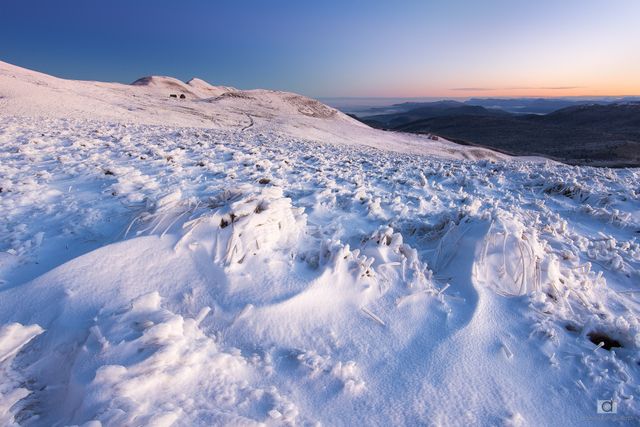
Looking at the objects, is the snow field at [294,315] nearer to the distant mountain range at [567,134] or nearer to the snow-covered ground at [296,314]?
the snow-covered ground at [296,314]

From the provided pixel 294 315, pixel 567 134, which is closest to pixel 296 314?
pixel 294 315

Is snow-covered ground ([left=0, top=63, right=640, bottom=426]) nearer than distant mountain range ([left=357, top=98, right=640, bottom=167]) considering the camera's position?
Yes

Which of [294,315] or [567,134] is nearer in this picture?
[294,315]

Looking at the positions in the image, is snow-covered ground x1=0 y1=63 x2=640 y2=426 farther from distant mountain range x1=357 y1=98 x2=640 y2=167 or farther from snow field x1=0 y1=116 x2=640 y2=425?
distant mountain range x1=357 y1=98 x2=640 y2=167

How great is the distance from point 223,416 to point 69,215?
329cm

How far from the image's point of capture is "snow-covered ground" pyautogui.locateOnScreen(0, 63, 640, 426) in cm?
173

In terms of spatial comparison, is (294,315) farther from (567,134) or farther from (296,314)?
(567,134)

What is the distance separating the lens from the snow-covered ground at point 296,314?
1.73m

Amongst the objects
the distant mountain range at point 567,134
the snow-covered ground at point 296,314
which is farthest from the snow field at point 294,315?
the distant mountain range at point 567,134

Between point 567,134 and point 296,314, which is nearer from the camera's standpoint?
point 296,314

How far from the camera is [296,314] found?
2.35 metres

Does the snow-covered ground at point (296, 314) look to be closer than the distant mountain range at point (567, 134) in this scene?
Yes

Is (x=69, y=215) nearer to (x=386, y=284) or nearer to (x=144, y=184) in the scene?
(x=144, y=184)

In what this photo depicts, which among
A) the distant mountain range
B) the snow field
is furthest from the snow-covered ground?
the distant mountain range
